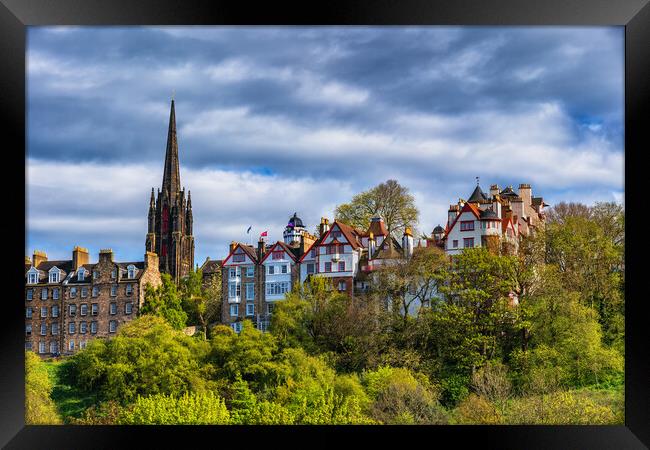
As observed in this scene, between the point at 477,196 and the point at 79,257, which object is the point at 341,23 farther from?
the point at 79,257

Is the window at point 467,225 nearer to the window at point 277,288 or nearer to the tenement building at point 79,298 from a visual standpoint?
the window at point 277,288

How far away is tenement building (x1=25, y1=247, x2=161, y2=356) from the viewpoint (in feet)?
56.5

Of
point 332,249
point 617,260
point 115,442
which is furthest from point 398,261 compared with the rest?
point 115,442

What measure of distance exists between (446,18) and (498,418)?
8893 millimetres

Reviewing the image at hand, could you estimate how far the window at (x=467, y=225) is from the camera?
50.2 feet

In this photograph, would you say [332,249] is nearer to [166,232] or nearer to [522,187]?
[522,187]

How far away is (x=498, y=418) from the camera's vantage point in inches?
487

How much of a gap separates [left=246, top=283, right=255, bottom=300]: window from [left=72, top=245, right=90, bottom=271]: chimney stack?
369 cm

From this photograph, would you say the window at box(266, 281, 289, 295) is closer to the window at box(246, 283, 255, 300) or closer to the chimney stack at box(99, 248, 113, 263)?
the window at box(246, 283, 255, 300)

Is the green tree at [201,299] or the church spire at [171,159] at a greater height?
the church spire at [171,159]

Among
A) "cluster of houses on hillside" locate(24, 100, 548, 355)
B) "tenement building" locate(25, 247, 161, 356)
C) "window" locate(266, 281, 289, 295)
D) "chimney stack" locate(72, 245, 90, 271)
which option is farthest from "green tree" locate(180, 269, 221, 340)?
"chimney stack" locate(72, 245, 90, 271)

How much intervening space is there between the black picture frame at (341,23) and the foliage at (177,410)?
23.0 ft

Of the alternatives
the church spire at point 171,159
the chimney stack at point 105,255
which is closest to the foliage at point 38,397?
the chimney stack at point 105,255

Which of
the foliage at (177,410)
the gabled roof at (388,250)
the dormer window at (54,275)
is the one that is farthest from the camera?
the dormer window at (54,275)
